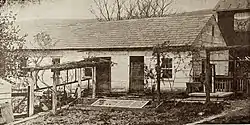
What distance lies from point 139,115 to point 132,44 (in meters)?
0.69

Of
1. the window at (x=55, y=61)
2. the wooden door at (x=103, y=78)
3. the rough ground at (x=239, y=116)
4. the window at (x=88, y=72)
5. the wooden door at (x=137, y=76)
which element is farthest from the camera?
the window at (x=88, y=72)

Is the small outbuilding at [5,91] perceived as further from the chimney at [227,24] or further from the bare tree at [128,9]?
the chimney at [227,24]

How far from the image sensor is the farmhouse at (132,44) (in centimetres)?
415

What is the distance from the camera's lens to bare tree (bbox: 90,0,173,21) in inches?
161

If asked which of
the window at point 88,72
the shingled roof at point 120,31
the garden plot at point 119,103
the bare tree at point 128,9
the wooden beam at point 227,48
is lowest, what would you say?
the garden plot at point 119,103

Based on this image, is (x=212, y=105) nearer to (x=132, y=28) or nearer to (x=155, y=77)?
(x=155, y=77)

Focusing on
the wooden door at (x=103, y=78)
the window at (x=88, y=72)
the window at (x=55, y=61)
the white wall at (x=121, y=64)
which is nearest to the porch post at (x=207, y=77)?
the white wall at (x=121, y=64)

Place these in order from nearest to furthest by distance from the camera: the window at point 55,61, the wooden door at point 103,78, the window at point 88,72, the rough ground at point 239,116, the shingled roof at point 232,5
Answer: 1. the rough ground at point 239,116
2. the shingled roof at point 232,5
3. the window at point 55,61
4. the wooden door at point 103,78
5. the window at point 88,72

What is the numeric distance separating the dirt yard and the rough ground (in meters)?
0.15

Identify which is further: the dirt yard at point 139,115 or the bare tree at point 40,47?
the bare tree at point 40,47

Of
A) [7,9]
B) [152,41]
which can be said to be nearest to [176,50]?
[152,41]

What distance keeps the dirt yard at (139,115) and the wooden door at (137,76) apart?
216 millimetres

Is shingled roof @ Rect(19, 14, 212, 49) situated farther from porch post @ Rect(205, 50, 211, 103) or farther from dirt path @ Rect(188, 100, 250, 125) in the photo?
dirt path @ Rect(188, 100, 250, 125)

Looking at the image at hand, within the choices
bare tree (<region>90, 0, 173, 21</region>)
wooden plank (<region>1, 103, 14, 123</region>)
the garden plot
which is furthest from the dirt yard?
bare tree (<region>90, 0, 173, 21</region>)
